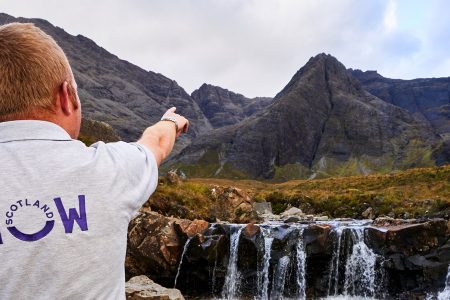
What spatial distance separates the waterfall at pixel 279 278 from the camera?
26172 millimetres

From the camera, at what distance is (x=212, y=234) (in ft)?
87.4

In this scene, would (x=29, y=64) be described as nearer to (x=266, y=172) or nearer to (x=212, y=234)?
(x=212, y=234)

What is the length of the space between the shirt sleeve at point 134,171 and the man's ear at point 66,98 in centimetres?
22

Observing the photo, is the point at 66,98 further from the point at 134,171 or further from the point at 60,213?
the point at 60,213

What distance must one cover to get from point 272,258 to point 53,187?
25.7 metres

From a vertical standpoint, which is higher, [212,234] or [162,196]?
[162,196]

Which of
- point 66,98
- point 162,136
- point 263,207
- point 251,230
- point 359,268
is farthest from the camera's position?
point 263,207

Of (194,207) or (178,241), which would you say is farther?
(194,207)

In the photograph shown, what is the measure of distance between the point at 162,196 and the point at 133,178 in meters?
30.4

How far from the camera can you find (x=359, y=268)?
26.0 m

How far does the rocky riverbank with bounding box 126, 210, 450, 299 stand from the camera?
25.0 m

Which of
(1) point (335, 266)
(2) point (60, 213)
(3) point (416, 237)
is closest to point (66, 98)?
(2) point (60, 213)

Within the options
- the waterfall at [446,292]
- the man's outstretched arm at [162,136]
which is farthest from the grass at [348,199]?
the man's outstretched arm at [162,136]

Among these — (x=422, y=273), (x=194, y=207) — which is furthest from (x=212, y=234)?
(x=422, y=273)
